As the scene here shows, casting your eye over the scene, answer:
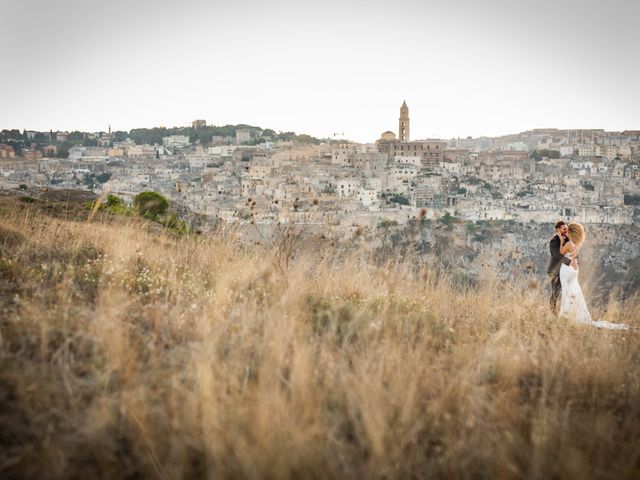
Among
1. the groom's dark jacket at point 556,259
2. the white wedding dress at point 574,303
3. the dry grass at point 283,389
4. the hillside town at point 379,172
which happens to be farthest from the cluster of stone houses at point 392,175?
the dry grass at point 283,389

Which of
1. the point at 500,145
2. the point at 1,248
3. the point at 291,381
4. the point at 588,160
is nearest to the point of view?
the point at 291,381

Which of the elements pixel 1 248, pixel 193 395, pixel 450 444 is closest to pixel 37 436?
pixel 193 395

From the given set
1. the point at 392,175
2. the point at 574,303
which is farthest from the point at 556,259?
the point at 392,175

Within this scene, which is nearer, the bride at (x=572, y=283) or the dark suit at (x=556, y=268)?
the bride at (x=572, y=283)

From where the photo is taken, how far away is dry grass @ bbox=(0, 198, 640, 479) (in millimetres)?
1334

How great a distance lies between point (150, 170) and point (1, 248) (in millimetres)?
60195

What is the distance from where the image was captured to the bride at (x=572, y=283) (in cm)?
384

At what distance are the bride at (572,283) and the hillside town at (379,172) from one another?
31999 millimetres

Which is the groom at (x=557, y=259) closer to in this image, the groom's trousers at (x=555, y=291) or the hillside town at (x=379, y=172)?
the groom's trousers at (x=555, y=291)

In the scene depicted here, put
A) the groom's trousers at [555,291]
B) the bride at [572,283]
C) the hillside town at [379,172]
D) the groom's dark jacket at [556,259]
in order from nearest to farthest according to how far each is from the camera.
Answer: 1. the bride at [572,283]
2. the groom's trousers at [555,291]
3. the groom's dark jacket at [556,259]
4. the hillside town at [379,172]

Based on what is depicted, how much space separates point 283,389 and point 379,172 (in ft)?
198

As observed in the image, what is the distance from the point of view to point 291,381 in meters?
1.60

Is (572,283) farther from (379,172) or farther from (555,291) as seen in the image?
(379,172)

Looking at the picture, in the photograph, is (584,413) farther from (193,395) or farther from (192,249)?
(192,249)
